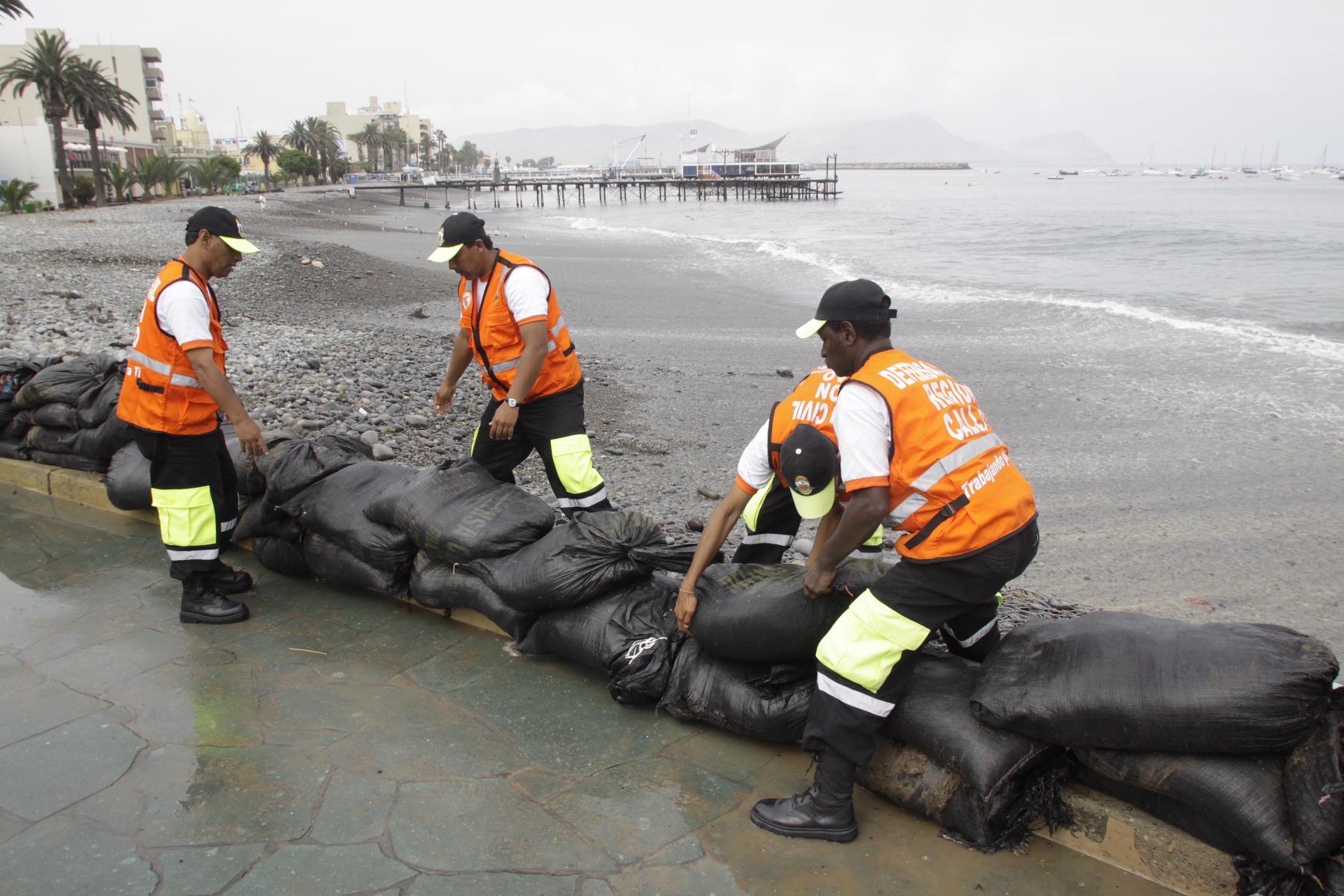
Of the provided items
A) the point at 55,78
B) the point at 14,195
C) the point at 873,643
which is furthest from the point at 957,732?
the point at 55,78

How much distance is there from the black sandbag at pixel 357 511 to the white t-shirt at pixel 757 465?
1.41m

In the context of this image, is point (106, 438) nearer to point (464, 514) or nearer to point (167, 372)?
point (167, 372)

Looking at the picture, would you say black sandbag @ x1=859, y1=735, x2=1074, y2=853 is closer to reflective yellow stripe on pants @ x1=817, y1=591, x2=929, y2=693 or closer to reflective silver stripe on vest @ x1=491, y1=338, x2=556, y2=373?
reflective yellow stripe on pants @ x1=817, y1=591, x2=929, y2=693

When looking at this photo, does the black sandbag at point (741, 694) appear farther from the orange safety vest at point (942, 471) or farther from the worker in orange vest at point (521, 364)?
the worker in orange vest at point (521, 364)

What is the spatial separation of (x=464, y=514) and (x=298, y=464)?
978 millimetres

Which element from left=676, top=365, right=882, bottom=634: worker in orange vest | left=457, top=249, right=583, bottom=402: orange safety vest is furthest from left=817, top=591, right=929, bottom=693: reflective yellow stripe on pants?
left=457, top=249, right=583, bottom=402: orange safety vest

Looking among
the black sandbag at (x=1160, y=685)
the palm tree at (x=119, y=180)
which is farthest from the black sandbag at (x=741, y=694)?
the palm tree at (x=119, y=180)

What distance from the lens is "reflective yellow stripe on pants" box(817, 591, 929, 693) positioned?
2146 millimetres

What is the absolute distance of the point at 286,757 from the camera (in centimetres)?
244

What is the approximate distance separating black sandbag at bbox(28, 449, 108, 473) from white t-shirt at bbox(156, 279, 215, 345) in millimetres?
1656

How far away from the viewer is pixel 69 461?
4621 mm

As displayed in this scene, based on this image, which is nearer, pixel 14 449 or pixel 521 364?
pixel 521 364

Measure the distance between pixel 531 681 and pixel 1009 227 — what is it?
35142 millimetres

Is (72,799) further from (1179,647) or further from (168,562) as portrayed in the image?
(1179,647)
